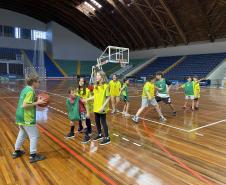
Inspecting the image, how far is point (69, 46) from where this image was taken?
39969 mm

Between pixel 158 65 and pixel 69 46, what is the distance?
645 inches

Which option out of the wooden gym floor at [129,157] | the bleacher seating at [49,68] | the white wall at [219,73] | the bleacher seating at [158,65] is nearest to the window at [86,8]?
the bleacher seating at [158,65]

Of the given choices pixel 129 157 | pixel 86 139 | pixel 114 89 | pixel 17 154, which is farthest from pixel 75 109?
pixel 114 89

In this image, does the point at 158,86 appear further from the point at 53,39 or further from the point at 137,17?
the point at 53,39

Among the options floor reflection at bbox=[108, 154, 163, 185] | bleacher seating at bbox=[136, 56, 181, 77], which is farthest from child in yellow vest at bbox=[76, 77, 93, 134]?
bleacher seating at bbox=[136, 56, 181, 77]

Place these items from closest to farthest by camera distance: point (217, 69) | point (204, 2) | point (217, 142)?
point (217, 142), point (204, 2), point (217, 69)

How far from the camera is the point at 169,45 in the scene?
1184 inches

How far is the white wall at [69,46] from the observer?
127 ft

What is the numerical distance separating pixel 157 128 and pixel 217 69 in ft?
68.8

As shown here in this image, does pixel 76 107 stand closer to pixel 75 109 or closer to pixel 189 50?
pixel 75 109

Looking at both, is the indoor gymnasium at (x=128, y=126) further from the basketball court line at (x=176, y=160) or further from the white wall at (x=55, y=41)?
the white wall at (x=55, y=41)

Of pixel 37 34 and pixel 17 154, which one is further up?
pixel 37 34

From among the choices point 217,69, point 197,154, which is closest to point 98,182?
point 197,154

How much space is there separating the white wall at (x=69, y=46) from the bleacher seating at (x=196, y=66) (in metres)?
17.0
